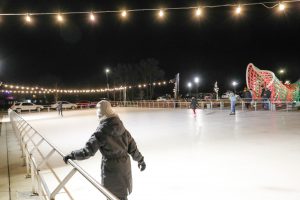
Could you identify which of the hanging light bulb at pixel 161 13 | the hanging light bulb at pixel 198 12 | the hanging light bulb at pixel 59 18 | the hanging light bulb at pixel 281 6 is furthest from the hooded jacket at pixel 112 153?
the hanging light bulb at pixel 281 6

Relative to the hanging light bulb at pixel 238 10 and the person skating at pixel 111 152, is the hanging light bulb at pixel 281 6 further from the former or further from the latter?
the person skating at pixel 111 152

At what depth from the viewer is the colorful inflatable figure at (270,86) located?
22.6 m

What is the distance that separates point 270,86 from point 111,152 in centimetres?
2144

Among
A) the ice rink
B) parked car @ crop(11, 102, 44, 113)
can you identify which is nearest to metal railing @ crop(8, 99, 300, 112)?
parked car @ crop(11, 102, 44, 113)

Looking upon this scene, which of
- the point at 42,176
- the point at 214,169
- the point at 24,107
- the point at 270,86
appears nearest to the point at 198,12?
the point at 214,169

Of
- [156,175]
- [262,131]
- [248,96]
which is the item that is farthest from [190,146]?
[248,96]

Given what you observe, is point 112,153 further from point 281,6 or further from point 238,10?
point 281,6

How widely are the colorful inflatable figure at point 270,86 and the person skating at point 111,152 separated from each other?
21.0m

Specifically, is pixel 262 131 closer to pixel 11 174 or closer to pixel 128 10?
pixel 128 10

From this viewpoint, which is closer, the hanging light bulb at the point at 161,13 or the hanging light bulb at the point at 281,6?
the hanging light bulb at the point at 281,6

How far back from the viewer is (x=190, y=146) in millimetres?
8820

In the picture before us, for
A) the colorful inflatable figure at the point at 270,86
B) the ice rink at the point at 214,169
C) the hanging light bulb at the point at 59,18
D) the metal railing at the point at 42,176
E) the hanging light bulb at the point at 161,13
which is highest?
the hanging light bulb at the point at 161,13

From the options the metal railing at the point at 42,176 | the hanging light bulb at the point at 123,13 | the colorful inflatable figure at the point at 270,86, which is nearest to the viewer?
the metal railing at the point at 42,176

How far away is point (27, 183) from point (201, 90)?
3121 inches
